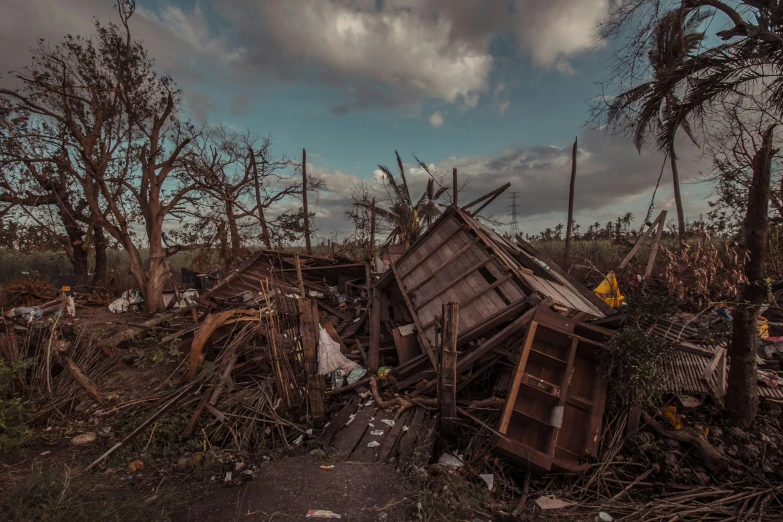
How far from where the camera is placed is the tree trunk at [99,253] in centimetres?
1481

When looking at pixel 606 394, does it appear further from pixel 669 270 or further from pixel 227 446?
pixel 227 446

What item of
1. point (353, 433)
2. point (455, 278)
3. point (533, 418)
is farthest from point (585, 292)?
point (353, 433)

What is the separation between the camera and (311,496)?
355cm

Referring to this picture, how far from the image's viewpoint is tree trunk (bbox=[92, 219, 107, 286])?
14.8 metres

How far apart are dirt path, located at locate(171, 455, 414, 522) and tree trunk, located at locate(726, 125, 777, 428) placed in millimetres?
3976

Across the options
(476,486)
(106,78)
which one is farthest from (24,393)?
(106,78)

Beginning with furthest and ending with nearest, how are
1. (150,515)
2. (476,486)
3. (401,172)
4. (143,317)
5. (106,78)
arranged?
(401,172) < (106,78) < (143,317) < (476,486) < (150,515)

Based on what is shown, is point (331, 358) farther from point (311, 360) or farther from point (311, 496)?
point (311, 496)

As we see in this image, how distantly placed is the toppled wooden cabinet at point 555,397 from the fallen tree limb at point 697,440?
0.79 m

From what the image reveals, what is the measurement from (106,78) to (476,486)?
54.2 feet

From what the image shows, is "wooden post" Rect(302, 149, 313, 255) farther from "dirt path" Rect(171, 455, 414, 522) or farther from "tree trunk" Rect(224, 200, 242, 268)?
"dirt path" Rect(171, 455, 414, 522)

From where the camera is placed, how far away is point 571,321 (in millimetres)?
4621

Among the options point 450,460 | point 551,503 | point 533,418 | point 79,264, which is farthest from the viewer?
point 79,264

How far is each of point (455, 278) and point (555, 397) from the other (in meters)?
2.62
